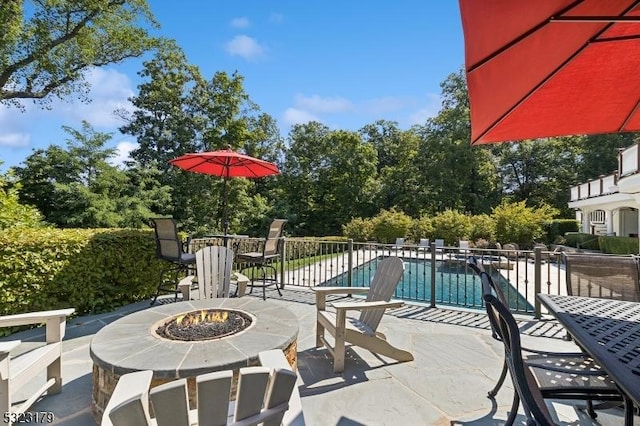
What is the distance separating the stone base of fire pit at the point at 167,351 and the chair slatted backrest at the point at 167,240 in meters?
2.03

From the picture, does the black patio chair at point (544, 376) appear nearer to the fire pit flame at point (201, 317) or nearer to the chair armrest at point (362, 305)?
the chair armrest at point (362, 305)

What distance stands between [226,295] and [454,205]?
20.5 meters

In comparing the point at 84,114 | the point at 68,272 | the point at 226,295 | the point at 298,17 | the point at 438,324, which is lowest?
the point at 438,324

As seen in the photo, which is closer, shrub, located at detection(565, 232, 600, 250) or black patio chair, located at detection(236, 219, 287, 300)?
black patio chair, located at detection(236, 219, 287, 300)

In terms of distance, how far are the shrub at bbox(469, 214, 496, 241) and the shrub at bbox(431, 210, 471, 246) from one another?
0.22 m

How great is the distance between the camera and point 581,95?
238 centimetres

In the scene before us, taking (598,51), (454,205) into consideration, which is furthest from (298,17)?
(454,205)

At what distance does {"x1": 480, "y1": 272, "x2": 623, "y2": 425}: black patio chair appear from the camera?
140 cm

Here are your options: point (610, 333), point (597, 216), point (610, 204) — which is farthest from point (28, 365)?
point (597, 216)

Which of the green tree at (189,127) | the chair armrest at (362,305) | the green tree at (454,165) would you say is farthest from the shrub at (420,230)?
the chair armrest at (362,305)

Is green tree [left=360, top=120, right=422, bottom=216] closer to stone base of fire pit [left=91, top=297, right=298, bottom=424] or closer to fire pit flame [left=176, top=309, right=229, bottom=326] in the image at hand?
fire pit flame [left=176, top=309, right=229, bottom=326]

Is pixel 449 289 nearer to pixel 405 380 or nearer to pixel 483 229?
pixel 405 380

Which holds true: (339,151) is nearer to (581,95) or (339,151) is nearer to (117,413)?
(581,95)

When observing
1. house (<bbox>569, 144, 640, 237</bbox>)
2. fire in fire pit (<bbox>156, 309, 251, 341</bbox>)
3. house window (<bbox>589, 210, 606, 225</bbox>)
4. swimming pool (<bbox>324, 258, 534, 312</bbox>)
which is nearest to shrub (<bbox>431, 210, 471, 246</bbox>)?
swimming pool (<bbox>324, 258, 534, 312</bbox>)
